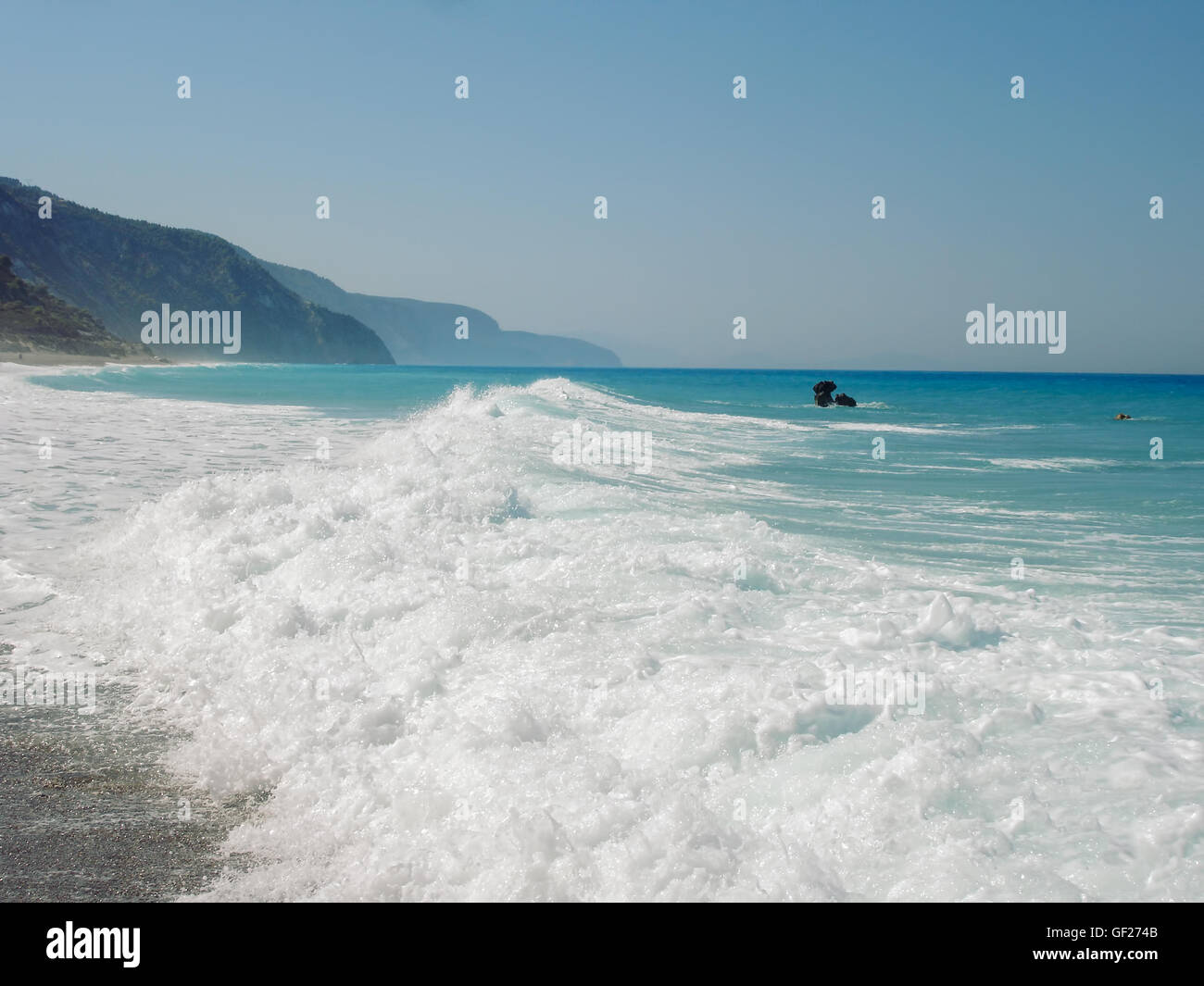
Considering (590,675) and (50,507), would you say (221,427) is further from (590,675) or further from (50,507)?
(590,675)

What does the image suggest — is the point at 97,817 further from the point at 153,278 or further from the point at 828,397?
the point at 153,278

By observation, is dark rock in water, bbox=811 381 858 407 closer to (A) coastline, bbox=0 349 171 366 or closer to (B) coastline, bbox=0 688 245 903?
(B) coastline, bbox=0 688 245 903

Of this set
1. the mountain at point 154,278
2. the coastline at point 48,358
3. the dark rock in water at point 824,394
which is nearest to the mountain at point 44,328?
the coastline at point 48,358

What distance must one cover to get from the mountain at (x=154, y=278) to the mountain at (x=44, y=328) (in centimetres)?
2649

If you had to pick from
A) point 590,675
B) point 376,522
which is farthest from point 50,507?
point 590,675

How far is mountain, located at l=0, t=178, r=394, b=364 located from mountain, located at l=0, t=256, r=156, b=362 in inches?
1043

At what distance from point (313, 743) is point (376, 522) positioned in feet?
14.9

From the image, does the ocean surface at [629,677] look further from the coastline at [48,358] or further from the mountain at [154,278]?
the mountain at [154,278]

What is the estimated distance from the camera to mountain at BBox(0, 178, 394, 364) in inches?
4658

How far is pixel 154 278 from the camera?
14450 cm

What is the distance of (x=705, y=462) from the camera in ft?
60.9

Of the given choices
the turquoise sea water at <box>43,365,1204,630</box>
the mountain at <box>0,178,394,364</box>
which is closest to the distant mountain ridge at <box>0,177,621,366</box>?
the mountain at <box>0,178,394,364</box>
